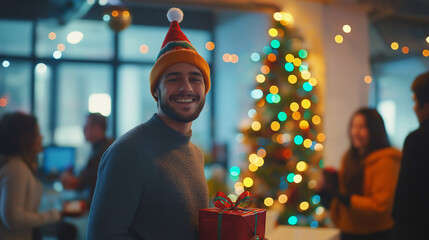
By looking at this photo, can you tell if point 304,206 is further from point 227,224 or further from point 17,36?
point 17,36

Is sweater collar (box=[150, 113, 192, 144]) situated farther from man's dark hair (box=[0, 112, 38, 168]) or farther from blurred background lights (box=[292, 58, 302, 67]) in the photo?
blurred background lights (box=[292, 58, 302, 67])

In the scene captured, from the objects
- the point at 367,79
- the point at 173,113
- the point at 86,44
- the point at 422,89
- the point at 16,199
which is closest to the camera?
the point at 173,113

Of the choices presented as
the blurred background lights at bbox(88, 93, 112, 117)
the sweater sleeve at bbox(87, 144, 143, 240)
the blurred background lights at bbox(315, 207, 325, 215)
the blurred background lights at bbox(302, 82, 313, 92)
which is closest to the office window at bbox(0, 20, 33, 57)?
the blurred background lights at bbox(88, 93, 112, 117)

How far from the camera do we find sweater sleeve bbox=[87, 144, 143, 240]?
1.29 metres

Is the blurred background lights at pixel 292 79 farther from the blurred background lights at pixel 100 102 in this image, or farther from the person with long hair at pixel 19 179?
the blurred background lights at pixel 100 102

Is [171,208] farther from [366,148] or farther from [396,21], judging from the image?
[396,21]

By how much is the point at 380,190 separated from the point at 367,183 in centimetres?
10

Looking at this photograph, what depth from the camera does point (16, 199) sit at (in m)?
2.47

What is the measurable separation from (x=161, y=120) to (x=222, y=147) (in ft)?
16.8

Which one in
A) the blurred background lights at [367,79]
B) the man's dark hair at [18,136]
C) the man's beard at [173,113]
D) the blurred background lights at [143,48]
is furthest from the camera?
the blurred background lights at [143,48]

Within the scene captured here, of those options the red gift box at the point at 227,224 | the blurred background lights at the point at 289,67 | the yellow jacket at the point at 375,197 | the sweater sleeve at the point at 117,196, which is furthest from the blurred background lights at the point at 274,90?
the sweater sleeve at the point at 117,196

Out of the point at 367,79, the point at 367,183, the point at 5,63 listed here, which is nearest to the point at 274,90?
the point at 367,79

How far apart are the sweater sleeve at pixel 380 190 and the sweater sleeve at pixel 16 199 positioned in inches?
75.7

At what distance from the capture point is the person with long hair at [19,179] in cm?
245
